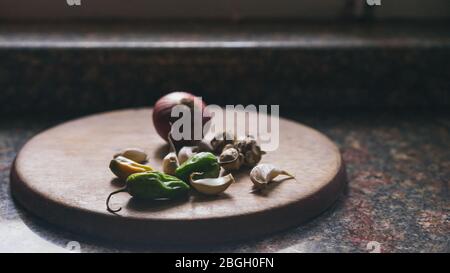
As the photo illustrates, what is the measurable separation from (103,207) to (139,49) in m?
0.62

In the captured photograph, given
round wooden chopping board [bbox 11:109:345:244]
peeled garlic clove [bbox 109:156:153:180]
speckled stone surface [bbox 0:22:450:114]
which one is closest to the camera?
round wooden chopping board [bbox 11:109:345:244]

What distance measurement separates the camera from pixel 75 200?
0.92m

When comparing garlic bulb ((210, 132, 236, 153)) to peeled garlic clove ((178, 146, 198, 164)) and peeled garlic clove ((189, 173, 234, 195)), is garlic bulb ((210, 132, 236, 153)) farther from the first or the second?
peeled garlic clove ((189, 173, 234, 195))

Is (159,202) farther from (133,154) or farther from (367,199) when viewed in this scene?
(367,199)

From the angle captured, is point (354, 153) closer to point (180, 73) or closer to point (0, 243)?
point (180, 73)

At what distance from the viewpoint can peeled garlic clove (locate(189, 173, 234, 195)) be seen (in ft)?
3.04

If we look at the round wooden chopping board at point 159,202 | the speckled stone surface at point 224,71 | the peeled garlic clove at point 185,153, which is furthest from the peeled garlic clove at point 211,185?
the speckled stone surface at point 224,71

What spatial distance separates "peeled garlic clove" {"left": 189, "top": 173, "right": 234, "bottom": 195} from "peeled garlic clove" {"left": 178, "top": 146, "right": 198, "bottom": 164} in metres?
0.12

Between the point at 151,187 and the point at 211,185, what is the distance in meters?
0.09

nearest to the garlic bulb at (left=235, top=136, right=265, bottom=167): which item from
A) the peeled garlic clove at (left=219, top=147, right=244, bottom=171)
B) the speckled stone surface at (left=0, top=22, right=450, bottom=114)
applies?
the peeled garlic clove at (left=219, top=147, right=244, bottom=171)

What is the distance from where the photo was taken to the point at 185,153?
1064 millimetres

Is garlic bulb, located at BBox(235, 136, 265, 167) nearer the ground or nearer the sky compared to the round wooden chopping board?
nearer the sky

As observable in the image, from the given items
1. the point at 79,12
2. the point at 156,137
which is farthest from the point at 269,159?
the point at 79,12
